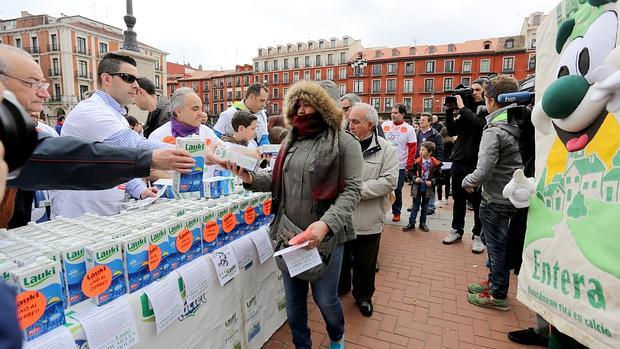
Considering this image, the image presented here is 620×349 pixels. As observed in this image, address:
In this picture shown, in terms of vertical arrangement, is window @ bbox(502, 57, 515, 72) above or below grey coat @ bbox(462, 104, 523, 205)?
above

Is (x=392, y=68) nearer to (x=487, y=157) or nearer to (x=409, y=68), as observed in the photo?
(x=409, y=68)

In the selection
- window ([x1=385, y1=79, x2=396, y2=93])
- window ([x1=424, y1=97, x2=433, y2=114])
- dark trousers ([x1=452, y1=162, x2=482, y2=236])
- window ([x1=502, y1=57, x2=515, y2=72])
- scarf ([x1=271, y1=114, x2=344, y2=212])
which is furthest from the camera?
window ([x1=385, y1=79, x2=396, y2=93])

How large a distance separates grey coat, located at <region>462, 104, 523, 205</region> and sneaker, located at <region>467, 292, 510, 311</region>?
98 cm

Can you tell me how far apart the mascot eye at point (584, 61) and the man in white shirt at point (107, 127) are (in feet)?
7.46

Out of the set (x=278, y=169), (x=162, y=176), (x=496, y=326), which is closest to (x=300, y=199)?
(x=278, y=169)

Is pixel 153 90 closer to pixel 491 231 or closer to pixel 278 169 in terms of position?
pixel 278 169

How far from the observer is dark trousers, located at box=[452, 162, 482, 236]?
4.55 meters

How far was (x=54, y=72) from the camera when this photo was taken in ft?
119

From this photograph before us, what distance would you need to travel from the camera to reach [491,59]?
38.3 m

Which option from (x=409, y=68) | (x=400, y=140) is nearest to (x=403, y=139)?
(x=400, y=140)

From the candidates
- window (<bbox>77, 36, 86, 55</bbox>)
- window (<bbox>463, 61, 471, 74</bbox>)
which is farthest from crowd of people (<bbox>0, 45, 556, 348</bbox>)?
window (<bbox>77, 36, 86, 55</bbox>)

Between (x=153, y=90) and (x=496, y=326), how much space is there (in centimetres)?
437

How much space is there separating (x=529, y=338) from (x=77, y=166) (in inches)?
130

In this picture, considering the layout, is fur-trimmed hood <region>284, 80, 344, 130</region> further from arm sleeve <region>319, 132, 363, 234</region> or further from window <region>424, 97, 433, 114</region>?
window <region>424, 97, 433, 114</region>
